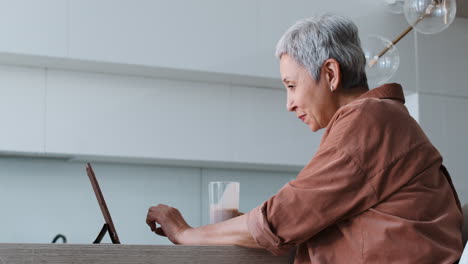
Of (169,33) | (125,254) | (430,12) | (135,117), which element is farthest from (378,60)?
(125,254)

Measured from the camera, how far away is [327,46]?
1.37 metres

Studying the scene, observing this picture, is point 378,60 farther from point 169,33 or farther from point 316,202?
point 316,202

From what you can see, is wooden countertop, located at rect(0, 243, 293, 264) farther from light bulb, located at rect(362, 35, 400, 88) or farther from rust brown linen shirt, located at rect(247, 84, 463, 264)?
light bulb, located at rect(362, 35, 400, 88)

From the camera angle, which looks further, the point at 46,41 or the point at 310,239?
the point at 46,41

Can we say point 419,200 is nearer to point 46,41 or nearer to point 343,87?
point 343,87

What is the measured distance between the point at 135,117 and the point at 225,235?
7.42 feet

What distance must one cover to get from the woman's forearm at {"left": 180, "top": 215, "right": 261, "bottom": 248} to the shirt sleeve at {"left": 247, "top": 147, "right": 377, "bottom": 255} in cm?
2

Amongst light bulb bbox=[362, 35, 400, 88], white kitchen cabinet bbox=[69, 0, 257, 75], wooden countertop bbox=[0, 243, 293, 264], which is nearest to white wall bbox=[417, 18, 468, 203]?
white kitchen cabinet bbox=[69, 0, 257, 75]

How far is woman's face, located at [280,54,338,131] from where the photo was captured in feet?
4.58

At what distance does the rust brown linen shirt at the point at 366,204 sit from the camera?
3.72 feet

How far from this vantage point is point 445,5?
2770 millimetres

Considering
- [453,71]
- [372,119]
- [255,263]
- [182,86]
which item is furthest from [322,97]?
[453,71]

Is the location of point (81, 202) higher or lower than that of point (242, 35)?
lower

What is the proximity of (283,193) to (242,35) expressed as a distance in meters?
2.42
